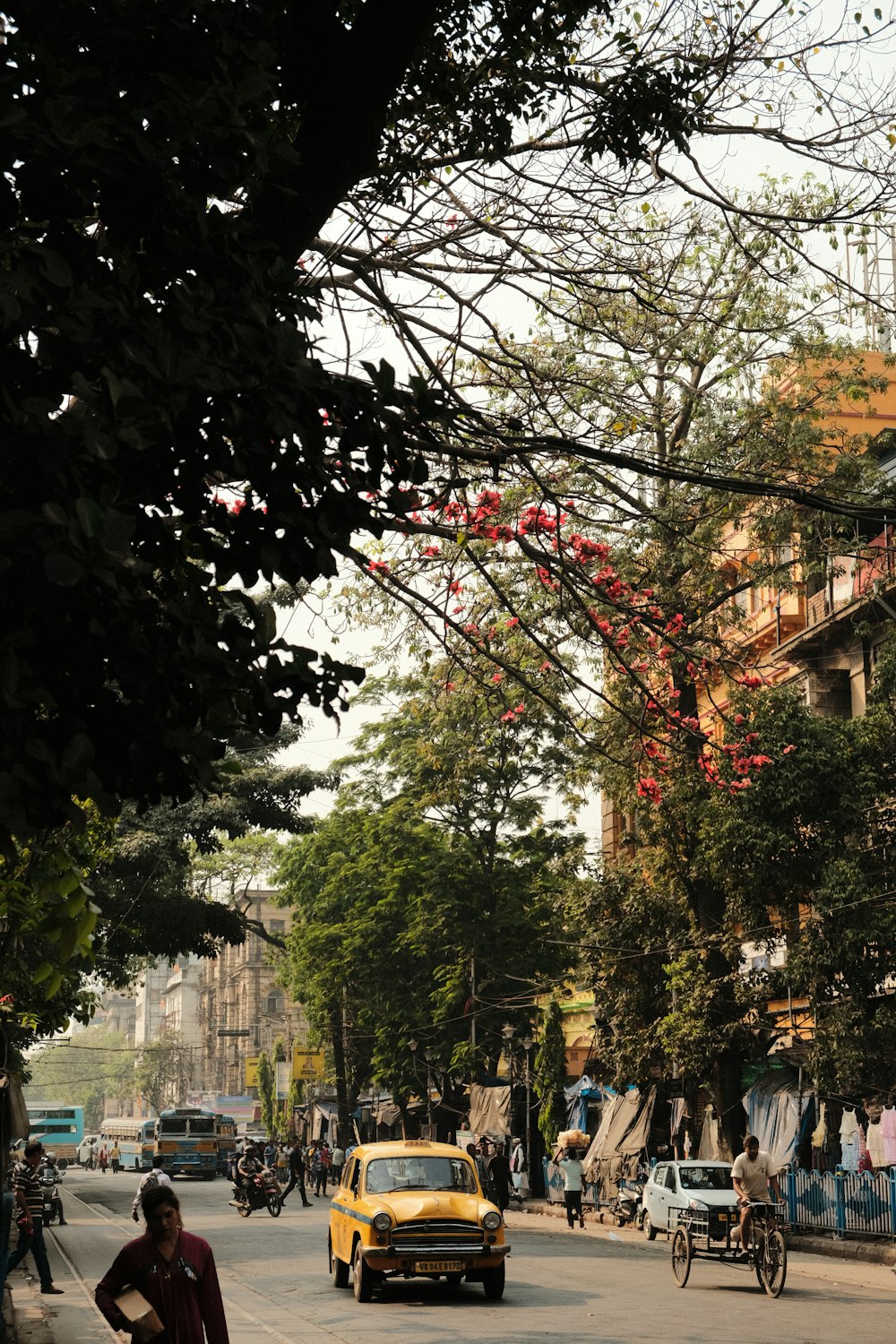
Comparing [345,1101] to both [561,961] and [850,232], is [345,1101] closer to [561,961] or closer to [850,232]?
[561,961]

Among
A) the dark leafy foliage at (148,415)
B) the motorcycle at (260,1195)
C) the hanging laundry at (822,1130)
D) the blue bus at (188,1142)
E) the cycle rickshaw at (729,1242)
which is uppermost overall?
the dark leafy foliage at (148,415)

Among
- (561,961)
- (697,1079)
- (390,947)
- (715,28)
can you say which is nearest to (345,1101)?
(390,947)

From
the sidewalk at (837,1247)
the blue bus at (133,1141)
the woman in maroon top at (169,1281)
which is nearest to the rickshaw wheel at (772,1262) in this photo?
the sidewalk at (837,1247)

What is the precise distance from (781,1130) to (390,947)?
59.5 feet

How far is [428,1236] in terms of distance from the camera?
53.1 ft

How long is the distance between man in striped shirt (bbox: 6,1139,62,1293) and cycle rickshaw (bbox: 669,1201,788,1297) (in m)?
7.25

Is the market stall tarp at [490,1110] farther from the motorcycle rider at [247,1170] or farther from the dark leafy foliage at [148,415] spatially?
the dark leafy foliage at [148,415]

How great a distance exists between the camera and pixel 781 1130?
2703 cm

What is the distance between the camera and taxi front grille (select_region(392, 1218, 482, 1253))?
1616 centimetres

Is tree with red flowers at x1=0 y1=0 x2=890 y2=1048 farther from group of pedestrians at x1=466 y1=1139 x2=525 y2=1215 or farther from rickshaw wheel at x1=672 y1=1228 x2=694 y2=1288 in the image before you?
group of pedestrians at x1=466 y1=1139 x2=525 y2=1215

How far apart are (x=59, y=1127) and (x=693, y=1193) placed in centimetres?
6241

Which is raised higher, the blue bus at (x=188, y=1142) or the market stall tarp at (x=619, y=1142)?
the market stall tarp at (x=619, y=1142)

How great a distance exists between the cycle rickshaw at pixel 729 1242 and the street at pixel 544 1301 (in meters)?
0.26

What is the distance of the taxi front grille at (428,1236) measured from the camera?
53.0 ft
